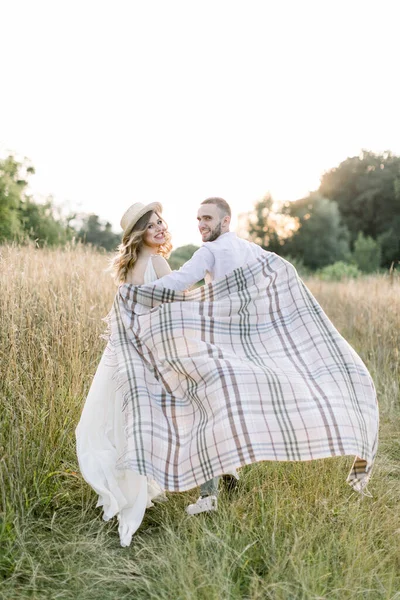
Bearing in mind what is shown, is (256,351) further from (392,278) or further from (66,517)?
(392,278)

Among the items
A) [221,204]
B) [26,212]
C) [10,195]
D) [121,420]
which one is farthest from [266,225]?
[121,420]

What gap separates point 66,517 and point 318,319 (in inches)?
67.5

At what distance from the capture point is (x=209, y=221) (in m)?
3.37

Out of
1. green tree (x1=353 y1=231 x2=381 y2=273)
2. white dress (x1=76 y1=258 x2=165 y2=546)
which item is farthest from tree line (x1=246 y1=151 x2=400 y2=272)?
white dress (x1=76 y1=258 x2=165 y2=546)

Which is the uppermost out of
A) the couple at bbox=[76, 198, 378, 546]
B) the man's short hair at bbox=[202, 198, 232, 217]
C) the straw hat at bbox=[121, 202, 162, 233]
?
the man's short hair at bbox=[202, 198, 232, 217]

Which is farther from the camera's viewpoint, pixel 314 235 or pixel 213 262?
pixel 314 235

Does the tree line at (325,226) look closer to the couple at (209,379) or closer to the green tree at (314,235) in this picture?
the green tree at (314,235)

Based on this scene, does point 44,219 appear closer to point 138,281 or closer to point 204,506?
point 138,281

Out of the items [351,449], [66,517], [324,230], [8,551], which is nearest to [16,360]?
Answer: [66,517]

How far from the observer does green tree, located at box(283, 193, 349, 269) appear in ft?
113

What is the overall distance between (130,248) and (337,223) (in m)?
34.0

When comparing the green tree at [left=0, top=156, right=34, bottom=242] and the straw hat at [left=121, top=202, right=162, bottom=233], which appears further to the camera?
the green tree at [left=0, top=156, right=34, bottom=242]

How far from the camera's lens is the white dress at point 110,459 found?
3.06m

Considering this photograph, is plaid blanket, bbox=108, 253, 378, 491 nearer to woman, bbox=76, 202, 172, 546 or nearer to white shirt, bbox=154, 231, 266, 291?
white shirt, bbox=154, 231, 266, 291
